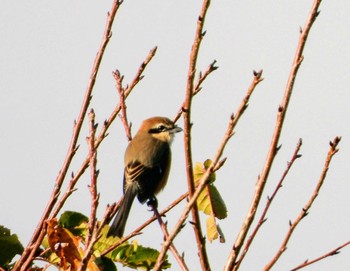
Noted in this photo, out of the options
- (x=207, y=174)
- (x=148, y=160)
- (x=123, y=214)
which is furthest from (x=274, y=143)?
(x=148, y=160)

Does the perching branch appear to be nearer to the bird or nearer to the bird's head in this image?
the bird

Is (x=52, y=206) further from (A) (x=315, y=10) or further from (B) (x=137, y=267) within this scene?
(A) (x=315, y=10)

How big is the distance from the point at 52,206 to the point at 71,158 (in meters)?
0.25

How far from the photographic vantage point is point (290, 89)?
3.12 meters

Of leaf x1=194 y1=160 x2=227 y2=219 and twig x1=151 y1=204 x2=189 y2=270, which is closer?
twig x1=151 y1=204 x2=189 y2=270

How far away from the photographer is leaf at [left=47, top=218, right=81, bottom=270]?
381cm

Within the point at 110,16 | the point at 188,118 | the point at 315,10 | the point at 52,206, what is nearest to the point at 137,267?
the point at 52,206

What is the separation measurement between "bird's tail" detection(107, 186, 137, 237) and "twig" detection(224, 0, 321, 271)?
186 cm

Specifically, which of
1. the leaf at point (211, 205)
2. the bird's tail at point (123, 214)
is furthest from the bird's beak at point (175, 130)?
the leaf at point (211, 205)

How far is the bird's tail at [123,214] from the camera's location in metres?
5.61

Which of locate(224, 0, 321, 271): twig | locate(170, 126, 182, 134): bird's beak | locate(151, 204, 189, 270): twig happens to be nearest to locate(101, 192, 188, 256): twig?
locate(151, 204, 189, 270): twig

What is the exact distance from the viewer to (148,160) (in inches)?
309

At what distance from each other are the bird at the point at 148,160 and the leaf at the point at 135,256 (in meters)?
2.34

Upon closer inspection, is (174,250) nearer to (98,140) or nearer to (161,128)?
(98,140)
